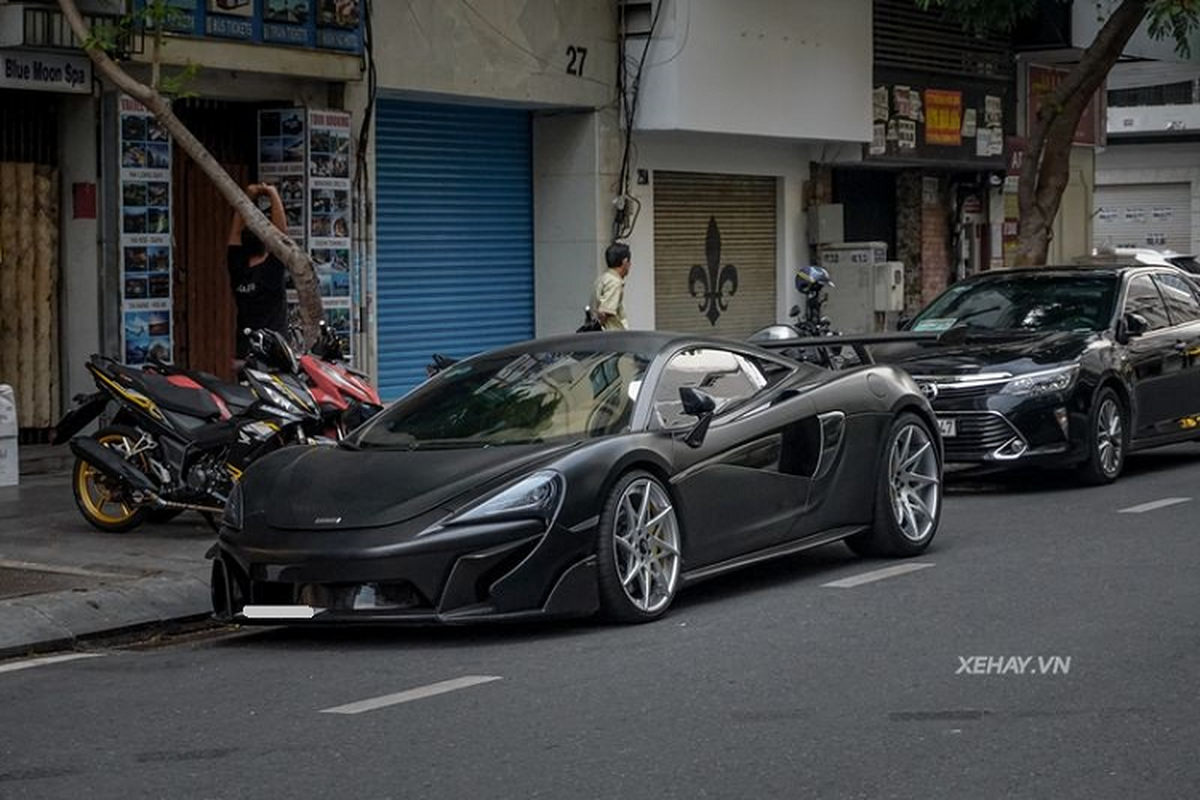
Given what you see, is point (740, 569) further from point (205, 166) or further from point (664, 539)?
point (205, 166)

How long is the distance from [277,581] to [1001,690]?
3.06 meters

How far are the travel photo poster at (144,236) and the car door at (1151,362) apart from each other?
7.25 meters

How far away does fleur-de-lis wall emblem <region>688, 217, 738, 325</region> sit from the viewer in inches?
948

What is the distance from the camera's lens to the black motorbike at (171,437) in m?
12.0

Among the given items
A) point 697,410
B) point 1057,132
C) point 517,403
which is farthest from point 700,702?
point 1057,132

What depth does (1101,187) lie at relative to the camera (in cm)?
5112

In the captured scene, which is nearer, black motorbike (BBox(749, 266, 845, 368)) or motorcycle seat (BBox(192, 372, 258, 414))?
motorcycle seat (BBox(192, 372, 258, 414))

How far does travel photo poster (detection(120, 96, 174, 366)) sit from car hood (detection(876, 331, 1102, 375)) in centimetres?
556

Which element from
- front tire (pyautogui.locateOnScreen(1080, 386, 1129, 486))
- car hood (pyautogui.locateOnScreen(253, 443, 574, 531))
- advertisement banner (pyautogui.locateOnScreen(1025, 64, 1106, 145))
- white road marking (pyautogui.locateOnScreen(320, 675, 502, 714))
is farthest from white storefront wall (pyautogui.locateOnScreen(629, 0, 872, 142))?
white road marking (pyautogui.locateOnScreen(320, 675, 502, 714))

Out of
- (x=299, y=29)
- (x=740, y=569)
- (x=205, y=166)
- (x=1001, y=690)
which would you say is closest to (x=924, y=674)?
(x=1001, y=690)

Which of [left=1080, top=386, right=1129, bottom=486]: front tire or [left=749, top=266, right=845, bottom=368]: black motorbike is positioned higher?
[left=749, top=266, right=845, bottom=368]: black motorbike

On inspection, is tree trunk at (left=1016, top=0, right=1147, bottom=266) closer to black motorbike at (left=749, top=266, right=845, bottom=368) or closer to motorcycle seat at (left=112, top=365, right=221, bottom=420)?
black motorbike at (left=749, top=266, right=845, bottom=368)

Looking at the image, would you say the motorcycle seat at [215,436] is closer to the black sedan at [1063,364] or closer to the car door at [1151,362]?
the black sedan at [1063,364]

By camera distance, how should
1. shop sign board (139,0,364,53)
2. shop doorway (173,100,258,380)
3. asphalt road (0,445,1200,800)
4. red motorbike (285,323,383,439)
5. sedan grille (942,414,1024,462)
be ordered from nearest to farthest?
asphalt road (0,445,1200,800), red motorbike (285,323,383,439), sedan grille (942,414,1024,462), shop sign board (139,0,364,53), shop doorway (173,100,258,380)
